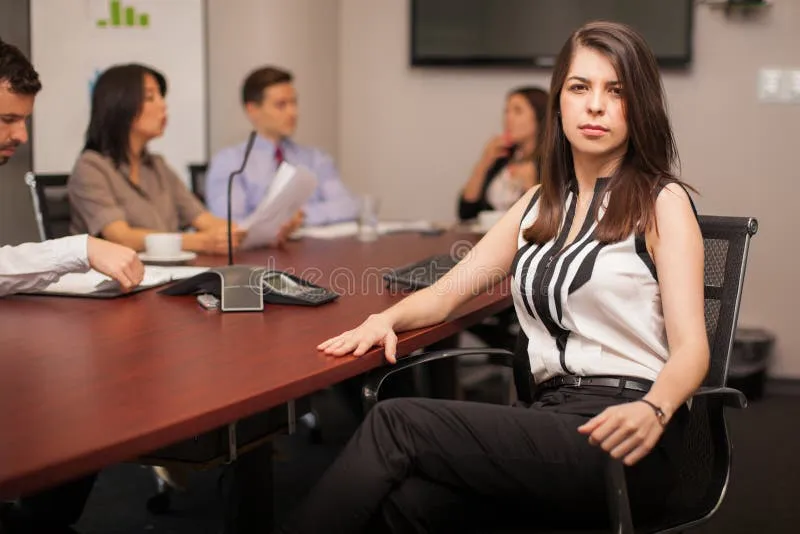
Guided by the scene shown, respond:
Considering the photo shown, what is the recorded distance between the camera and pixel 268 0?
4.57 meters

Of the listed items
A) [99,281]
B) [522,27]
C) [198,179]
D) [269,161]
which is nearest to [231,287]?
[99,281]

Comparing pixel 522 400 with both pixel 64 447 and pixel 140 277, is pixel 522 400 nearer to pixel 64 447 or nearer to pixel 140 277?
pixel 140 277

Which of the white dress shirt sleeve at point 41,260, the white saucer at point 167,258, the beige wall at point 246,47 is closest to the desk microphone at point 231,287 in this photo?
the white dress shirt sleeve at point 41,260

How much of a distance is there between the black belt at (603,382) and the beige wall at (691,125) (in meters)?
2.98

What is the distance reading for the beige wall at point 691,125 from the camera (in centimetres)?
441

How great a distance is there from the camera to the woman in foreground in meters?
1.44

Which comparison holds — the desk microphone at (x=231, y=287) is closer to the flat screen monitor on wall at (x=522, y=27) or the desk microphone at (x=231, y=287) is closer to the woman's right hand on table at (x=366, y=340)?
the woman's right hand on table at (x=366, y=340)

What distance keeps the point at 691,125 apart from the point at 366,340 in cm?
318

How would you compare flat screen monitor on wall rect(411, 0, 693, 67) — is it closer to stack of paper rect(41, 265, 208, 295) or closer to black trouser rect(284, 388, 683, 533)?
stack of paper rect(41, 265, 208, 295)

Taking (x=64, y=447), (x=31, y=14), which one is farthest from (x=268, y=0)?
(x=64, y=447)

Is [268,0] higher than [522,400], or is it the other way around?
[268,0]

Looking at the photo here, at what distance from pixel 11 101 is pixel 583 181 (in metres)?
1.22

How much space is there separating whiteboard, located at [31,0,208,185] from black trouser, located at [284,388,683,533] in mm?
3052

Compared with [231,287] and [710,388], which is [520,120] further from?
[710,388]
